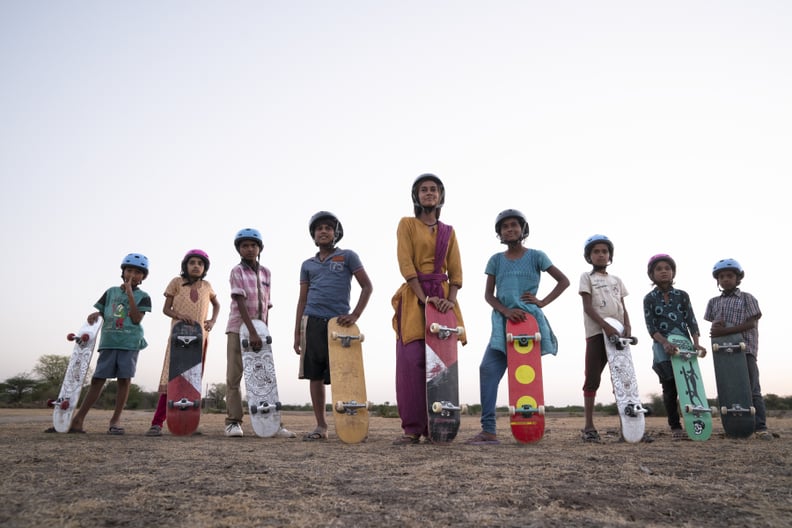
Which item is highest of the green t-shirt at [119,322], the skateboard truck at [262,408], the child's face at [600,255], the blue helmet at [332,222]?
the blue helmet at [332,222]

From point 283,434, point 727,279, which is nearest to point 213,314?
point 283,434

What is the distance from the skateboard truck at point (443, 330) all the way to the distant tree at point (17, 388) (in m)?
29.4

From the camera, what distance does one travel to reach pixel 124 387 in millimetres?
6289

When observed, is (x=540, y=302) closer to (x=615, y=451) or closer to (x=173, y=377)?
(x=615, y=451)

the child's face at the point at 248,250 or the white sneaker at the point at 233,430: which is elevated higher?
the child's face at the point at 248,250

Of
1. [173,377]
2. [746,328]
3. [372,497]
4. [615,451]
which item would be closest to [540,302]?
[615,451]

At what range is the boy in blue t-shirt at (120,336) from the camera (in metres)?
6.12

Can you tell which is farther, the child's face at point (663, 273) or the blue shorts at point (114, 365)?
the child's face at point (663, 273)

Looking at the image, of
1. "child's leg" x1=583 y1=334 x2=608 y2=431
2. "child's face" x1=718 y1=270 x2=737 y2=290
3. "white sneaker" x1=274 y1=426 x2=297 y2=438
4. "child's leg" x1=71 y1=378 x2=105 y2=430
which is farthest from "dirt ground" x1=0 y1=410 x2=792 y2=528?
"child's face" x1=718 y1=270 x2=737 y2=290

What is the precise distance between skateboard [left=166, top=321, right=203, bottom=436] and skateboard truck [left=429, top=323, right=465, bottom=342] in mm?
2971

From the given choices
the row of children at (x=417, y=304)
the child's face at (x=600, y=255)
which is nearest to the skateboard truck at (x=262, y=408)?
the row of children at (x=417, y=304)

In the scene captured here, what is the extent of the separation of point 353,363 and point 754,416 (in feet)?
14.7

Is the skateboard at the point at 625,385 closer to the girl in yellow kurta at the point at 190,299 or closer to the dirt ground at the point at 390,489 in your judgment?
the dirt ground at the point at 390,489

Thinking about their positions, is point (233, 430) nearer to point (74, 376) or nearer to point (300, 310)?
point (300, 310)
